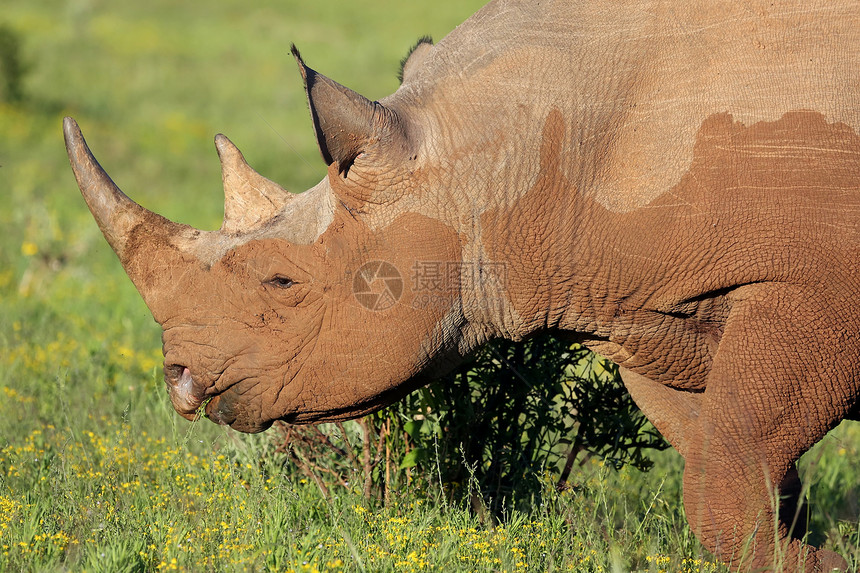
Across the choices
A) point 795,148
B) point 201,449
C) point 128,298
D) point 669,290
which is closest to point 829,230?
point 795,148

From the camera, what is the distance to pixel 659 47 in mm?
3725

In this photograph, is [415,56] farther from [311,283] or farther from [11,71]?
[11,71]

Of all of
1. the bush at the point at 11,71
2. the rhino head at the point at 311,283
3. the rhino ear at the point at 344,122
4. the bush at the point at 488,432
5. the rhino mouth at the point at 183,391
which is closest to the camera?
the rhino ear at the point at 344,122

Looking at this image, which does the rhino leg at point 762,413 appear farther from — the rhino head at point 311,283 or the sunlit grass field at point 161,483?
the rhino head at point 311,283

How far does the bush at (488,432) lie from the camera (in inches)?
186

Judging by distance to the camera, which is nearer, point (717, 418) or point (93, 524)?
point (717, 418)

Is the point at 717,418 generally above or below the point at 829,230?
below

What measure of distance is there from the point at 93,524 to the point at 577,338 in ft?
6.72

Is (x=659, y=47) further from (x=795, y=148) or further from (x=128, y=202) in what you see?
(x=128, y=202)

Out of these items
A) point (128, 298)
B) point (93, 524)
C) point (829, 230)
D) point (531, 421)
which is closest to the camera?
point (829, 230)

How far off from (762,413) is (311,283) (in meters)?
1.69

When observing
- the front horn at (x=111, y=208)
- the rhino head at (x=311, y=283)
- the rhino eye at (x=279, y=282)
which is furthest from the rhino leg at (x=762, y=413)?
the front horn at (x=111, y=208)

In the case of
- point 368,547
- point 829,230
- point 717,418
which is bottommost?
point 368,547

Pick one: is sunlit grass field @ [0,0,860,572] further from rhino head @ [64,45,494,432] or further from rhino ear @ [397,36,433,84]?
rhino ear @ [397,36,433,84]
